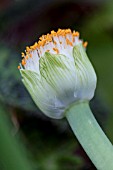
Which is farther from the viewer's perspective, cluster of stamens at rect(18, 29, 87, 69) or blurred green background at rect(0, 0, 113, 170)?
blurred green background at rect(0, 0, 113, 170)

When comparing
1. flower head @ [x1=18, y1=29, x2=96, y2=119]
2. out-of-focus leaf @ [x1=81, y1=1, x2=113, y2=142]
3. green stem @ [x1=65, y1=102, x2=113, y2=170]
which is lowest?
out-of-focus leaf @ [x1=81, y1=1, x2=113, y2=142]

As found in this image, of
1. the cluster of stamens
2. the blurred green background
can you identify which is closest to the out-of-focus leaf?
the blurred green background

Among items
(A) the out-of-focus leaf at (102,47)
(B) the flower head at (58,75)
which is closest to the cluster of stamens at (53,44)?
(B) the flower head at (58,75)

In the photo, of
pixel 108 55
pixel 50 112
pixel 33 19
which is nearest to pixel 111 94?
pixel 108 55

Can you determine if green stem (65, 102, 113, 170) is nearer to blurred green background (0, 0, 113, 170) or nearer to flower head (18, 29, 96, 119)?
flower head (18, 29, 96, 119)

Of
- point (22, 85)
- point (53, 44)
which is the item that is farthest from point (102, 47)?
point (53, 44)

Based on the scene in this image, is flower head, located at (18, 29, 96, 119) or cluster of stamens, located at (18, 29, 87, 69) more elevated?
cluster of stamens, located at (18, 29, 87, 69)
